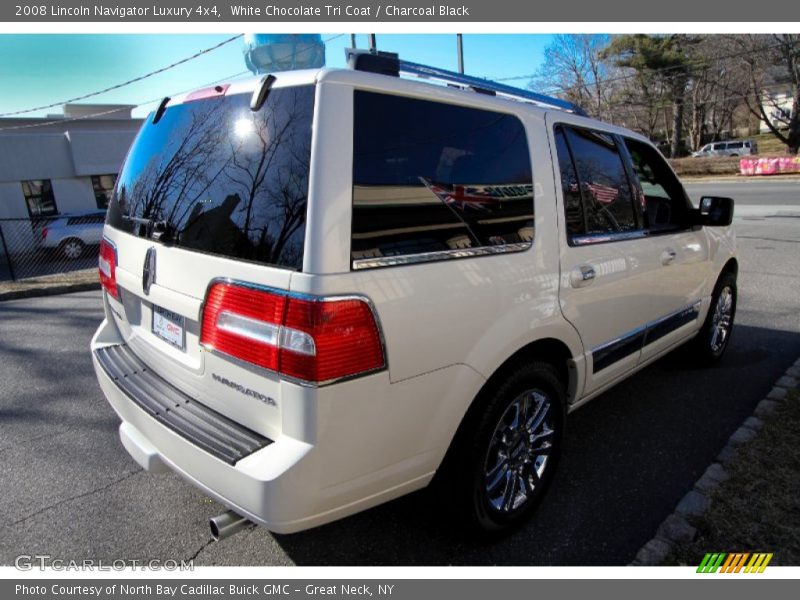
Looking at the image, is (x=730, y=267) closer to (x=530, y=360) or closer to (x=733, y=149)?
(x=530, y=360)

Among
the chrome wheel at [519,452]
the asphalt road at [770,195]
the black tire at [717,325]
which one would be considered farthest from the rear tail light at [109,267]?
the asphalt road at [770,195]

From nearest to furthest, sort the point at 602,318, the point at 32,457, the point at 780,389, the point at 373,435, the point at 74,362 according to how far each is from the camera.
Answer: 1. the point at 373,435
2. the point at 602,318
3. the point at 32,457
4. the point at 780,389
5. the point at 74,362

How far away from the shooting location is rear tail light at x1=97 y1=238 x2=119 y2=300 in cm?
269

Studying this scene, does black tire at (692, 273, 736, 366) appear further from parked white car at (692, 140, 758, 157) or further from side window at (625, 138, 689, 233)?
parked white car at (692, 140, 758, 157)

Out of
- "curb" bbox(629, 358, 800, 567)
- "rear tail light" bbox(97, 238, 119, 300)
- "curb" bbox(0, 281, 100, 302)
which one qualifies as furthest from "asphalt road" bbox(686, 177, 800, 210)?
"curb" bbox(0, 281, 100, 302)

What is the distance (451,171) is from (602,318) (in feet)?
4.40

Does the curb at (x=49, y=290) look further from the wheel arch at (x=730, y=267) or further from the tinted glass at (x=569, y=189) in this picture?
the wheel arch at (x=730, y=267)

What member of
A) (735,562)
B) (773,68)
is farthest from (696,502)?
(773,68)

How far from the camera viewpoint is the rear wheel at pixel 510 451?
2188 mm

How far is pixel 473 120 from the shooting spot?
2.23 m

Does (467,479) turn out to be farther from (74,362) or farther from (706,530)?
(74,362)

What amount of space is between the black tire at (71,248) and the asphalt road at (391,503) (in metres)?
14.1

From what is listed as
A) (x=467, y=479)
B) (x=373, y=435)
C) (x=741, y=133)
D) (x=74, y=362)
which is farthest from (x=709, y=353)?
(x=741, y=133)

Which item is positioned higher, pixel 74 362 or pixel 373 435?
pixel 373 435
